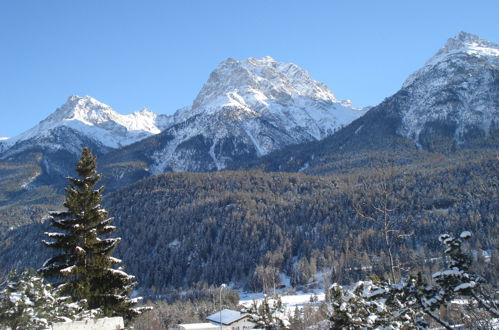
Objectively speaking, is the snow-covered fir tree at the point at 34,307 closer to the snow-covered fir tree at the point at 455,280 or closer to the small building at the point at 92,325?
the small building at the point at 92,325

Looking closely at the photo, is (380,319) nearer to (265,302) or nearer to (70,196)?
(265,302)

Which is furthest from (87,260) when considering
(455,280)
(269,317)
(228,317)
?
(228,317)

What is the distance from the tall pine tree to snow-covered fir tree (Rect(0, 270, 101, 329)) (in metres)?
0.84

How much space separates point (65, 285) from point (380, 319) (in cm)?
1689

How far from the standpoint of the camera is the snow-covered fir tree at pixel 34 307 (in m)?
26.4

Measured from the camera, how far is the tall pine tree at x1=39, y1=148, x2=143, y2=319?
28.4 meters

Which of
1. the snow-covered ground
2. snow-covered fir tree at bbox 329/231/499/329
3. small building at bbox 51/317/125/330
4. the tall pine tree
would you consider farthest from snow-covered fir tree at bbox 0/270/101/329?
the snow-covered ground

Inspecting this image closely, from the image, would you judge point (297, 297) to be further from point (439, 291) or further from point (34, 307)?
point (439, 291)

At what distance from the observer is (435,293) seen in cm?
1689

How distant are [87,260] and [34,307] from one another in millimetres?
3702

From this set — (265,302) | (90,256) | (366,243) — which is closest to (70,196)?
(90,256)

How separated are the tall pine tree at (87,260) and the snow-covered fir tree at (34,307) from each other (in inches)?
33.2

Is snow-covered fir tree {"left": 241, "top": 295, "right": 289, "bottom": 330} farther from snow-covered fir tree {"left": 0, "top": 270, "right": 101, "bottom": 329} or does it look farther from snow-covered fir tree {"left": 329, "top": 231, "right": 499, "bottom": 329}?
snow-covered fir tree {"left": 329, "top": 231, "right": 499, "bottom": 329}

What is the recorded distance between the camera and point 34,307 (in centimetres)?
2839
